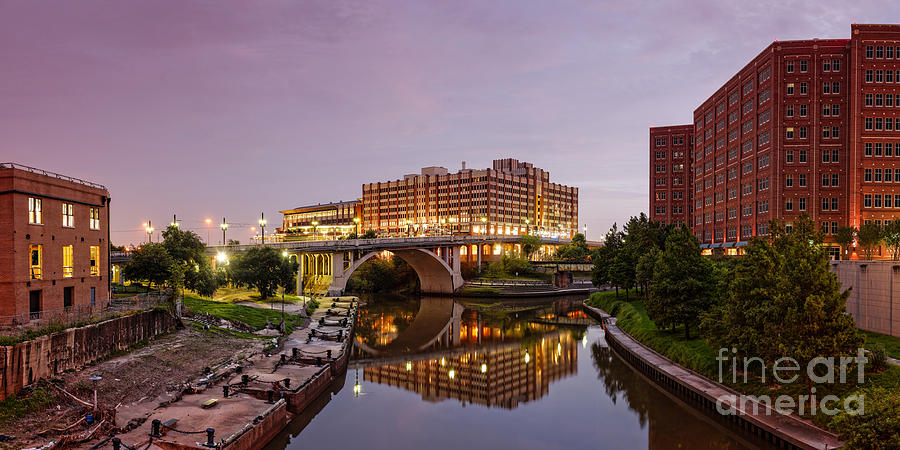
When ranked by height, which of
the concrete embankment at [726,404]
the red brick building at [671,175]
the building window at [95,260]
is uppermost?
the red brick building at [671,175]

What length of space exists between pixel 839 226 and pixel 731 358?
2057 inches

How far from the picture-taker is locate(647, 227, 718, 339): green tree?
41344mm

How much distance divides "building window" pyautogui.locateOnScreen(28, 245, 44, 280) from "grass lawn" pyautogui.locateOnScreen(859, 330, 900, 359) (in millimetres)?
46126

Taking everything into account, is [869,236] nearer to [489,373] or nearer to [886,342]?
[886,342]

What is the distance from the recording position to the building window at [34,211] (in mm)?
31578

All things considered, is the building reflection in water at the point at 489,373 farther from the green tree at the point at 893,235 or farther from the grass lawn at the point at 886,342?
the green tree at the point at 893,235

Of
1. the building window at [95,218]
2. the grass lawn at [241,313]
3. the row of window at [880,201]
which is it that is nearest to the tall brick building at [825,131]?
the row of window at [880,201]

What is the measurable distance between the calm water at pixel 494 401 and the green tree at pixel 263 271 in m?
15.5

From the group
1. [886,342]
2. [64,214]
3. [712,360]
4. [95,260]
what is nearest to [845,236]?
[886,342]

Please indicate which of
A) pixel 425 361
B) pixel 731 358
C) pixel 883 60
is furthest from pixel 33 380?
pixel 883 60

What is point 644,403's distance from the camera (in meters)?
35.1

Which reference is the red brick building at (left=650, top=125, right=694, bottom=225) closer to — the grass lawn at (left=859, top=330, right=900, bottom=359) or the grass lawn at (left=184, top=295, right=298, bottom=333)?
the grass lawn at (left=859, top=330, right=900, bottom=359)

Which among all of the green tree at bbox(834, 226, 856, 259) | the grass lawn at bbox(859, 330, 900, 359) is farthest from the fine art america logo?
the green tree at bbox(834, 226, 856, 259)

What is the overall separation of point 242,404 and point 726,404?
81.5 ft
